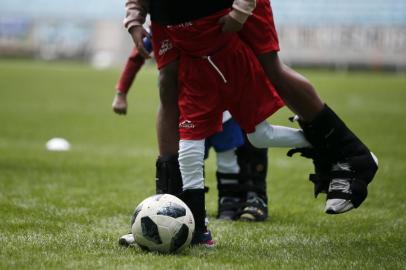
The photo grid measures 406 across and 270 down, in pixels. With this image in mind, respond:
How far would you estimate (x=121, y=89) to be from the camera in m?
5.19

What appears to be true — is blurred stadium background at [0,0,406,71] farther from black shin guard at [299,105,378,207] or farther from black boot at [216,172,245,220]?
black shin guard at [299,105,378,207]

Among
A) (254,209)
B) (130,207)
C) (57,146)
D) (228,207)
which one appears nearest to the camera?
(254,209)

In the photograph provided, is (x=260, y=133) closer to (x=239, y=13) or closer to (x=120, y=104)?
(x=239, y=13)

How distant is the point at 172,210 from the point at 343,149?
38.4 inches

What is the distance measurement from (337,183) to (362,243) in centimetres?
→ 42

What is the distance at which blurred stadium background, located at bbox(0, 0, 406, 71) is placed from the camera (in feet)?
105

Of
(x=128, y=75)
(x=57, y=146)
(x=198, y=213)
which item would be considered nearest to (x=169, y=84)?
(x=198, y=213)

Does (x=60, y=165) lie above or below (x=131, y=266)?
below

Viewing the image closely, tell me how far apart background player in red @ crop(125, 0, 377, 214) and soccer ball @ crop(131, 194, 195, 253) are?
716 millimetres

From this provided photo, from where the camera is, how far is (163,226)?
3922mm

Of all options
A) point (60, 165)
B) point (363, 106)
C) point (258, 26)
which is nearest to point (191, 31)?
point (258, 26)

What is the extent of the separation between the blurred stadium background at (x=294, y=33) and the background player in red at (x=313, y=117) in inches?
1118

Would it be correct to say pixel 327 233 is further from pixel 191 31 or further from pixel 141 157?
pixel 141 157

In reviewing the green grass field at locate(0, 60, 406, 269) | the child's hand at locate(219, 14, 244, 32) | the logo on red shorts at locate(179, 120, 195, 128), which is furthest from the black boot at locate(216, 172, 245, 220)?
the child's hand at locate(219, 14, 244, 32)
